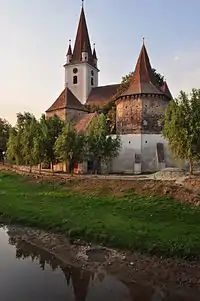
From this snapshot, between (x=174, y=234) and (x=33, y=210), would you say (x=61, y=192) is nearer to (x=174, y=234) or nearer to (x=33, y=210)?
(x=33, y=210)

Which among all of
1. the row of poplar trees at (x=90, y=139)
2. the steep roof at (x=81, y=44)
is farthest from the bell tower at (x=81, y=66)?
the row of poplar trees at (x=90, y=139)

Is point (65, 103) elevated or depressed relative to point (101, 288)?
elevated

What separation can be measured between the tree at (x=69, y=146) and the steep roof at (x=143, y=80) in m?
11.6

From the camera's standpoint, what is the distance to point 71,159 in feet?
120

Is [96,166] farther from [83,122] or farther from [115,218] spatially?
[115,218]

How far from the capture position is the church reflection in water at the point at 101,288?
1145 centimetres

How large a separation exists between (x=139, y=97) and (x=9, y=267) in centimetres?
3264

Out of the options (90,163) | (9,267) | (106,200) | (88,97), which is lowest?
(9,267)

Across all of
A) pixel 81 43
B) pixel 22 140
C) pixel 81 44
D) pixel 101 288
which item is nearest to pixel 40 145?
pixel 22 140

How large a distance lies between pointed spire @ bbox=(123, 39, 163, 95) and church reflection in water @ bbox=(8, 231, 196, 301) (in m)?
32.4

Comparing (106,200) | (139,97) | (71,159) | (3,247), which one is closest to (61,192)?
(106,200)

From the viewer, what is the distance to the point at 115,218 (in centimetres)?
2025

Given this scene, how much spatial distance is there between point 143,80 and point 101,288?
3648cm

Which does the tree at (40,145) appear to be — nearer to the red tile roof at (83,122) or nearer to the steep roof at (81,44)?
the red tile roof at (83,122)
